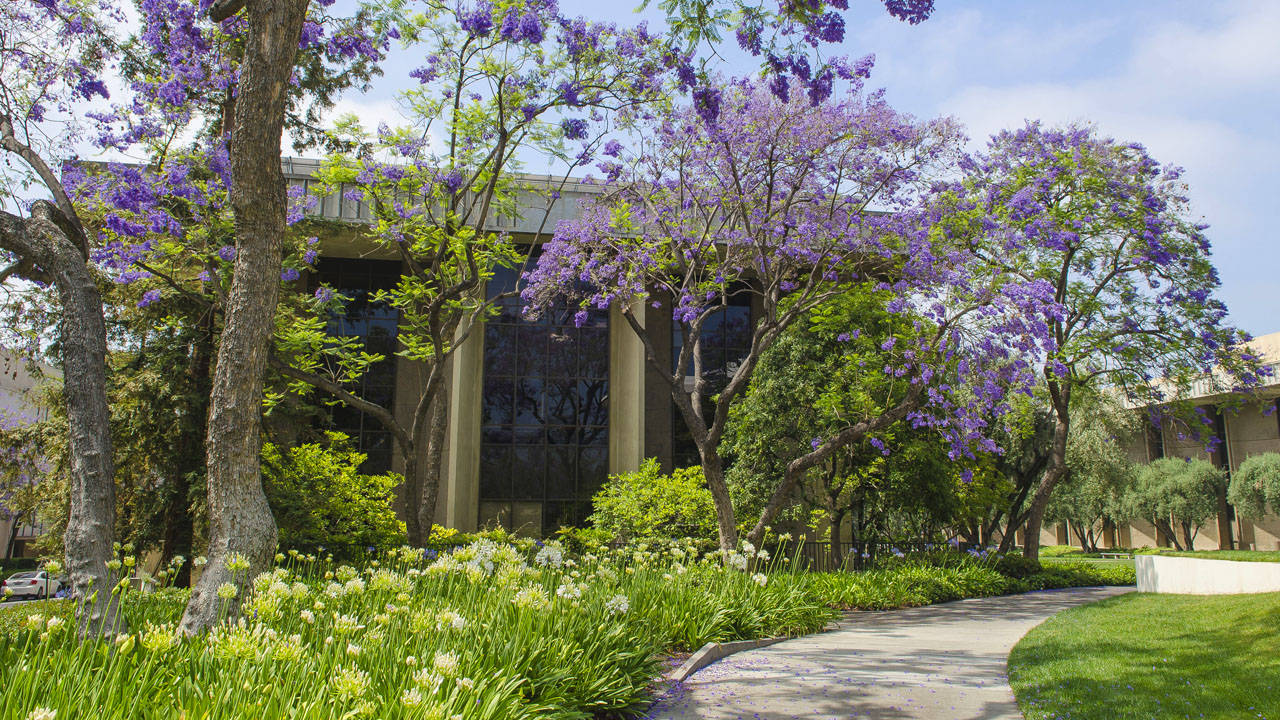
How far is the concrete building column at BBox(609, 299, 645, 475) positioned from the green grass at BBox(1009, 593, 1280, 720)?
402 inches

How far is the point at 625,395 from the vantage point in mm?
19391

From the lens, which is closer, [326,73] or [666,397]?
[326,73]

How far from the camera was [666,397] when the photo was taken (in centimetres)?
1992

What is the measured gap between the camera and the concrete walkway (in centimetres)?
530

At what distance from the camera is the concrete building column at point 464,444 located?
1800cm

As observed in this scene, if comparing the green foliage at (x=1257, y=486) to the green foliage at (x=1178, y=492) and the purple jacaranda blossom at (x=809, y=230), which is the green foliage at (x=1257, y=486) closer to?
the green foliage at (x=1178, y=492)

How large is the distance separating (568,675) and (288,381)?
11.2 m

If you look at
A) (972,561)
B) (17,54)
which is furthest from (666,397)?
(17,54)

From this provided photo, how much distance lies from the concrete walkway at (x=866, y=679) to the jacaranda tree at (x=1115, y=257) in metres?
7.52

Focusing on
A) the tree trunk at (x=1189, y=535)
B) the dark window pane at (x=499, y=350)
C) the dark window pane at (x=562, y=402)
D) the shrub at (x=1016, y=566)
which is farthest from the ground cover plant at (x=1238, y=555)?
the dark window pane at (x=499, y=350)

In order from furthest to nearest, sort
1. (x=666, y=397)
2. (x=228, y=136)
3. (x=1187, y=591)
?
(x=666, y=397) < (x=1187, y=591) < (x=228, y=136)

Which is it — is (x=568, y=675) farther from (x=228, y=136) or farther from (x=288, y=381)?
(x=288, y=381)

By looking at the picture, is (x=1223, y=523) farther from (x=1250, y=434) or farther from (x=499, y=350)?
(x=499, y=350)

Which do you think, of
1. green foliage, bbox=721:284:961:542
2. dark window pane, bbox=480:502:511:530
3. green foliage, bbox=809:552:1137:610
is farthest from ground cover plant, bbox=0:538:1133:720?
dark window pane, bbox=480:502:511:530
